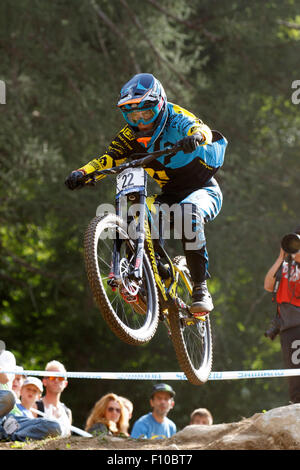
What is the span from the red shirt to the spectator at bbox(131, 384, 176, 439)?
1854mm

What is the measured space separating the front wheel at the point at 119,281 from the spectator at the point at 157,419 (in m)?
2.65

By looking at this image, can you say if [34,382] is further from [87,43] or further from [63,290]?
[87,43]

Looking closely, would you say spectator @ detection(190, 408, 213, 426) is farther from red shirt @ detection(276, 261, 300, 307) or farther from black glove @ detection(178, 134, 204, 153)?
black glove @ detection(178, 134, 204, 153)

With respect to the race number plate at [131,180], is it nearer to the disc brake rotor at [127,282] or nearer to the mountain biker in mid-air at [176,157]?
the mountain biker in mid-air at [176,157]

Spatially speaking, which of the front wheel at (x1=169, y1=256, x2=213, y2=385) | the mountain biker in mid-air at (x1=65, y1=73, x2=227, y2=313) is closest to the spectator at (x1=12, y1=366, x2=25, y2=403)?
the front wheel at (x1=169, y1=256, x2=213, y2=385)

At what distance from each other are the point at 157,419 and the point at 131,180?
3.63 metres

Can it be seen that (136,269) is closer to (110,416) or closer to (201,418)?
(110,416)

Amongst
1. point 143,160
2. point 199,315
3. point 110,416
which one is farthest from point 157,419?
point 143,160

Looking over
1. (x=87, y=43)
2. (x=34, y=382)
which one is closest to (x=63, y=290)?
(x=87, y=43)

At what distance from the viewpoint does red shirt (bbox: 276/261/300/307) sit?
7027mm

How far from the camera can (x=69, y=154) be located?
548 inches

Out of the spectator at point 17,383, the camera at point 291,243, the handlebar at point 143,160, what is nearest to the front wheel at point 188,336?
the camera at point 291,243

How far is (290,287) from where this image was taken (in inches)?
278

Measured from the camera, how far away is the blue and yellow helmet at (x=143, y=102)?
17.8ft
